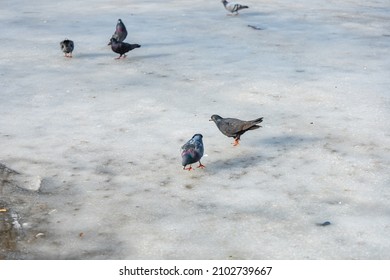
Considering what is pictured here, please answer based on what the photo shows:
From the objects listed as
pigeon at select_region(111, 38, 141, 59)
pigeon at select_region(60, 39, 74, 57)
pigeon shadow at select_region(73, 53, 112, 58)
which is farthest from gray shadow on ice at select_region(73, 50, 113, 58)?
pigeon at select_region(111, 38, 141, 59)

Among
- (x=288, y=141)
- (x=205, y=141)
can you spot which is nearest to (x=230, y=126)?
(x=205, y=141)

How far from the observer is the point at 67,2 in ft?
59.6

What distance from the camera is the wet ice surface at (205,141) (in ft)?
20.4

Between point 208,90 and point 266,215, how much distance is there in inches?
172

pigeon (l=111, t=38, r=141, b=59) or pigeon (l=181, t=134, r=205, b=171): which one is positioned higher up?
pigeon (l=181, t=134, r=205, b=171)

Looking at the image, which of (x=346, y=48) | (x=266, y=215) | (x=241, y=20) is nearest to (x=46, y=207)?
(x=266, y=215)

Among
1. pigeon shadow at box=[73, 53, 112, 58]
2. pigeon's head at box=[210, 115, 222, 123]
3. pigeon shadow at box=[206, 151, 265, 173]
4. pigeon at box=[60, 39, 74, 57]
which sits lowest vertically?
pigeon shadow at box=[73, 53, 112, 58]

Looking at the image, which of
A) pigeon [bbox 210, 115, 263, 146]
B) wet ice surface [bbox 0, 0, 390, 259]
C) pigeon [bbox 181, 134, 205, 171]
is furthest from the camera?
pigeon [bbox 210, 115, 263, 146]

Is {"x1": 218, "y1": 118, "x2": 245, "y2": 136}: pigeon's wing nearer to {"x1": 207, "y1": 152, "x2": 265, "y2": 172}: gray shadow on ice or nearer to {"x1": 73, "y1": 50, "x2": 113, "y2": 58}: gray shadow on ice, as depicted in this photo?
{"x1": 207, "y1": 152, "x2": 265, "y2": 172}: gray shadow on ice

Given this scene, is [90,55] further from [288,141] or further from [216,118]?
[288,141]

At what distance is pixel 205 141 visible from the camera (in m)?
8.59

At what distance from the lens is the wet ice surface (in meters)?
6.21

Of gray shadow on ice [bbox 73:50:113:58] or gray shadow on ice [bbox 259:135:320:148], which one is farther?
gray shadow on ice [bbox 73:50:113:58]
